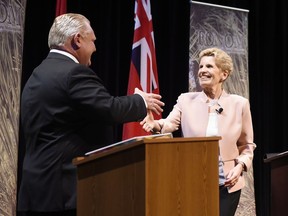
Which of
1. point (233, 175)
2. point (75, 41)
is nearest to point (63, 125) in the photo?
point (75, 41)

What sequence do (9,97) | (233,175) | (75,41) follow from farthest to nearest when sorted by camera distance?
(9,97) → (233,175) → (75,41)

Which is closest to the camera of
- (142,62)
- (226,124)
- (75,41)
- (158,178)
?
(158,178)

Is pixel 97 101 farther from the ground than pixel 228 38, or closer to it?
closer to it

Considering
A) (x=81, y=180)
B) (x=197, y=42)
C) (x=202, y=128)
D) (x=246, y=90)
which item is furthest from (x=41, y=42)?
(x=81, y=180)

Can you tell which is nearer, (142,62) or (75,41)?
(75,41)

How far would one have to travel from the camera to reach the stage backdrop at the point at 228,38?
571 cm

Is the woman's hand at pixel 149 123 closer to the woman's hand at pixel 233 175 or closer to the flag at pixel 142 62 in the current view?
the woman's hand at pixel 233 175

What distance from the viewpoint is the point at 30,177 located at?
264 centimetres

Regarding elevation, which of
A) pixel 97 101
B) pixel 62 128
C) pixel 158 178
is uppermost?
pixel 97 101

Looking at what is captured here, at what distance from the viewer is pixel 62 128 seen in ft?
8.57

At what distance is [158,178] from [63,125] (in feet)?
1.93

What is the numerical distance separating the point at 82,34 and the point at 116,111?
46 cm

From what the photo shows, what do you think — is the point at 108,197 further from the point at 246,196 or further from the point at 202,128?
the point at 246,196

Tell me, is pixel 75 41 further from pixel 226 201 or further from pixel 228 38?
pixel 228 38
